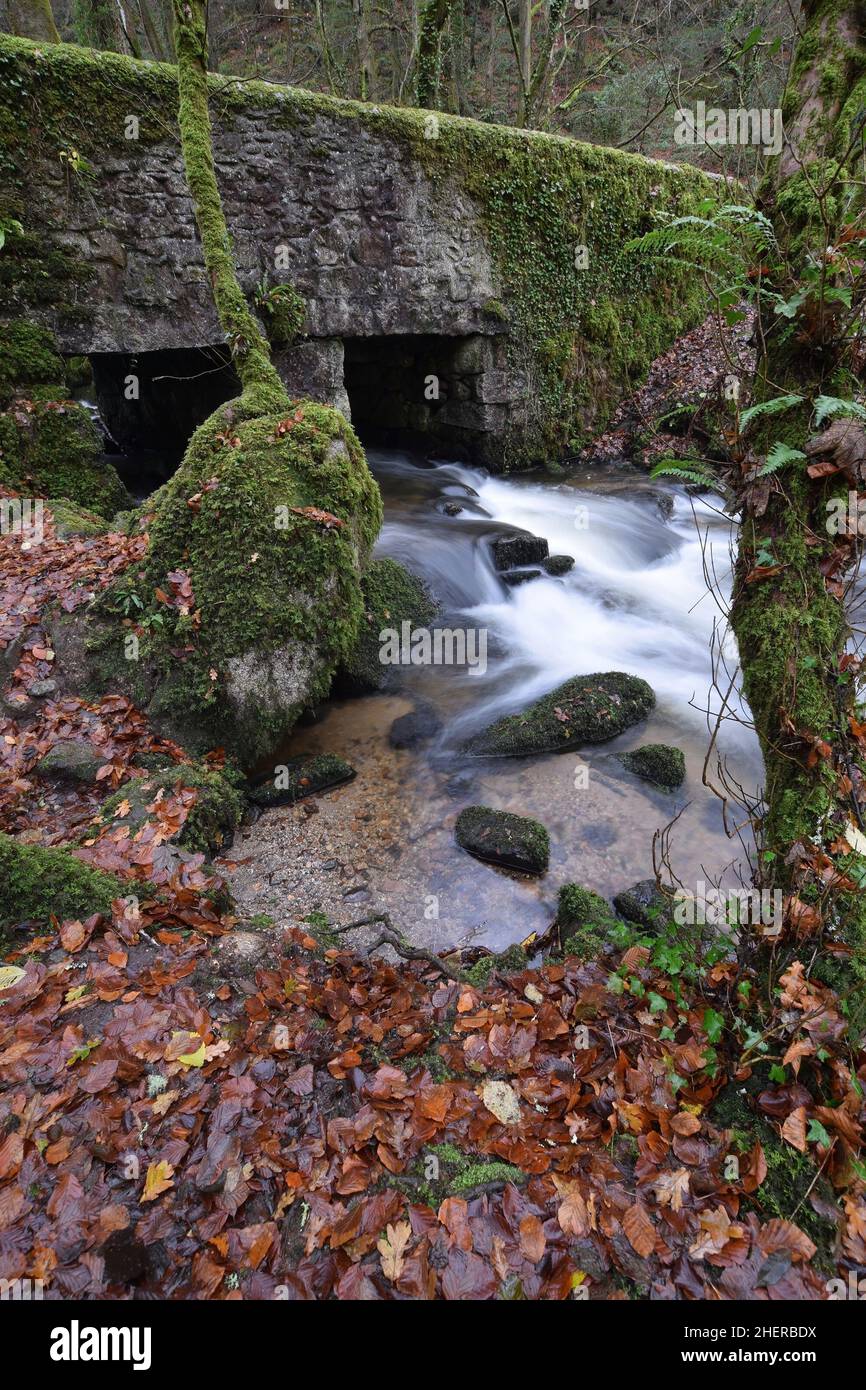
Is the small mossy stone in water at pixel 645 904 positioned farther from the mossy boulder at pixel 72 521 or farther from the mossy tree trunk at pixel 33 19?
the mossy tree trunk at pixel 33 19

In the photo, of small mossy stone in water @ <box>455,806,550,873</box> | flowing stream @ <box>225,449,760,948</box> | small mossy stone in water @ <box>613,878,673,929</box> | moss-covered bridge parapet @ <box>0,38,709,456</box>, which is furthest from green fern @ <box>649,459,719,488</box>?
moss-covered bridge parapet @ <box>0,38,709,456</box>

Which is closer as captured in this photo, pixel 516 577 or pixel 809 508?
pixel 809 508

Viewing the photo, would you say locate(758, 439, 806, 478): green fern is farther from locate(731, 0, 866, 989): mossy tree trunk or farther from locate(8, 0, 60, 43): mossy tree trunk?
locate(8, 0, 60, 43): mossy tree trunk

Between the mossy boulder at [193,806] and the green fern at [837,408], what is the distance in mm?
3997

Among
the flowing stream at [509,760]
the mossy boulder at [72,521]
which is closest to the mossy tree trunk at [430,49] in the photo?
the flowing stream at [509,760]

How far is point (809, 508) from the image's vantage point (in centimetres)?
274

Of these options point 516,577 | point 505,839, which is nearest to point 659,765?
point 505,839

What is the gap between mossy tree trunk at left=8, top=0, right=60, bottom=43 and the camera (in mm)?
9523

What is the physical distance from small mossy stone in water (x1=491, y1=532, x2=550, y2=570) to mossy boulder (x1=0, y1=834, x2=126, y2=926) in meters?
6.52

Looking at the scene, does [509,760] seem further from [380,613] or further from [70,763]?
[70,763]

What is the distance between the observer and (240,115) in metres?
7.83

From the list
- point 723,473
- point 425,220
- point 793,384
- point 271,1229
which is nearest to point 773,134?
point 793,384

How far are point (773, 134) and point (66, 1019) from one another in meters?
4.67

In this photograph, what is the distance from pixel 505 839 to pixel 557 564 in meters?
5.10
